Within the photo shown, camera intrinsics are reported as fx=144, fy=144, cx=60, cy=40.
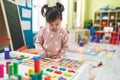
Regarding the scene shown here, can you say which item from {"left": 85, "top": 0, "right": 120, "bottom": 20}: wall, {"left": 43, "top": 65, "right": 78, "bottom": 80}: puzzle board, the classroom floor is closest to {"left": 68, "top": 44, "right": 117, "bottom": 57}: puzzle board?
the classroom floor

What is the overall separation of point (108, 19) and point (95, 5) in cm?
72

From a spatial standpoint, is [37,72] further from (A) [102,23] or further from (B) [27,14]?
(A) [102,23]

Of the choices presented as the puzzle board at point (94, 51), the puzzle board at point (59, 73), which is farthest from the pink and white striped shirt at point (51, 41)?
the puzzle board at point (94, 51)

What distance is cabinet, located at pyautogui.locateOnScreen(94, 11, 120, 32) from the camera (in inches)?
185

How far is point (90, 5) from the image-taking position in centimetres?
513

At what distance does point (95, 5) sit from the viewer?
16.7 feet

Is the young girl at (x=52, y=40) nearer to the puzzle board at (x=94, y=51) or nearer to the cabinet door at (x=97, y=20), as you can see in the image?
the puzzle board at (x=94, y=51)

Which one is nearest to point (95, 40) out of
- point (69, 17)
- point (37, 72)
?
point (69, 17)

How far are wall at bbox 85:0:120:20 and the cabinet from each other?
0.24 metres

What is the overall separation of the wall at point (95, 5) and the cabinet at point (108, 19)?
24 cm

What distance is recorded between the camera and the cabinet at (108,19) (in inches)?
185

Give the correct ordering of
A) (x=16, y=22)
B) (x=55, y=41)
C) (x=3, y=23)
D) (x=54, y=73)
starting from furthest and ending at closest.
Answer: (x=16, y=22), (x=55, y=41), (x=3, y=23), (x=54, y=73)

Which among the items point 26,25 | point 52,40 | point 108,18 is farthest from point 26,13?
point 108,18

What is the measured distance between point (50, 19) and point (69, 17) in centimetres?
266
